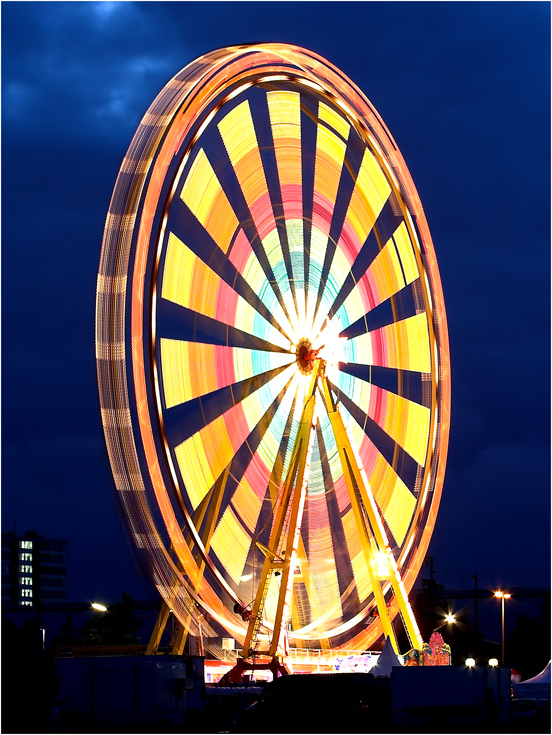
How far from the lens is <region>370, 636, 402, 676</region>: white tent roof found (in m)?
24.4

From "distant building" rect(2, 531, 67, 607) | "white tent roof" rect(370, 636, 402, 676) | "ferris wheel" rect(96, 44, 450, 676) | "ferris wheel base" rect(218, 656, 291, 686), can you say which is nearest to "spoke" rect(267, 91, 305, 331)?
"ferris wheel" rect(96, 44, 450, 676)

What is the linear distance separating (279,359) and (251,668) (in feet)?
19.1

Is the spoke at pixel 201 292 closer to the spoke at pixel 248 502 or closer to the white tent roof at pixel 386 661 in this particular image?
the spoke at pixel 248 502

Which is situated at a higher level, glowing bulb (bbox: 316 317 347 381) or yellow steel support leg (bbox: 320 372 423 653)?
glowing bulb (bbox: 316 317 347 381)

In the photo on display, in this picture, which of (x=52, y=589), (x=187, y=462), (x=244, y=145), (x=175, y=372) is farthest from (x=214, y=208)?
(x=52, y=589)

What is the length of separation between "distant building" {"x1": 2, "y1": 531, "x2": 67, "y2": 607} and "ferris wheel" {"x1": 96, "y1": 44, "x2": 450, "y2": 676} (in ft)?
288

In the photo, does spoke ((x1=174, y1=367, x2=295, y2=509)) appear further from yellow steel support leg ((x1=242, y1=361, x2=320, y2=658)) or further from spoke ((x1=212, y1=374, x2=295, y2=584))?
yellow steel support leg ((x1=242, y1=361, x2=320, y2=658))

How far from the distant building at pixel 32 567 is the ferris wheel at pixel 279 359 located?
87.7 meters

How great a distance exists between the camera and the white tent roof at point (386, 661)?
961 inches

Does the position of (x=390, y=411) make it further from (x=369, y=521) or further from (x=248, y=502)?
(x=248, y=502)

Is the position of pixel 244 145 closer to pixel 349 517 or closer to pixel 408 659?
pixel 349 517

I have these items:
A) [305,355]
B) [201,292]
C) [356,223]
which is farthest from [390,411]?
[201,292]

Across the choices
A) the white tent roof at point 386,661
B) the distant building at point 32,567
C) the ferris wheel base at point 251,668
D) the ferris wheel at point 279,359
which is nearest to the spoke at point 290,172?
the ferris wheel at point 279,359

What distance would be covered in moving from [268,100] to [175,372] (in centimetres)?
578
